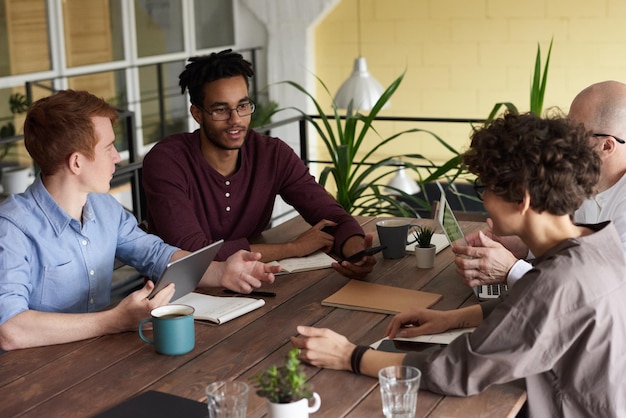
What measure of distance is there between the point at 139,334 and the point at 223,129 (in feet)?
3.33

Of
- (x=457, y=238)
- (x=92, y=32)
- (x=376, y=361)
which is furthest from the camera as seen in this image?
(x=92, y=32)

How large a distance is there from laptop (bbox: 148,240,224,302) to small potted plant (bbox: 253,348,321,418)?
0.54 metres

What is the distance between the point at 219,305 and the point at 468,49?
522 cm

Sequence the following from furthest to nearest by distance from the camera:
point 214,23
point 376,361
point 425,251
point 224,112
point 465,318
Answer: point 214,23, point 224,112, point 425,251, point 465,318, point 376,361

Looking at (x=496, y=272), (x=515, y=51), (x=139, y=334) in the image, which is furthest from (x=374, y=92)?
(x=139, y=334)

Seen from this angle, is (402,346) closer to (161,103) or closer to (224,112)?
(224,112)

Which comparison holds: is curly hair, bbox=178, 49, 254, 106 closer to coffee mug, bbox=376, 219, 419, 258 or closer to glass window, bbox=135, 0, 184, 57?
coffee mug, bbox=376, 219, 419, 258

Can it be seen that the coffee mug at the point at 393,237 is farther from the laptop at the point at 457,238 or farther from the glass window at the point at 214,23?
the glass window at the point at 214,23

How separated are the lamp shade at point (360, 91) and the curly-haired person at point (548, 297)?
3.71 meters

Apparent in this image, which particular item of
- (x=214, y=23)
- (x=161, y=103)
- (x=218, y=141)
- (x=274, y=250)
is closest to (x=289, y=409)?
(x=274, y=250)

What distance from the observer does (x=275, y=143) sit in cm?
306

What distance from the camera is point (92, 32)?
6.41m

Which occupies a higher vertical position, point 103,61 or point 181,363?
point 103,61

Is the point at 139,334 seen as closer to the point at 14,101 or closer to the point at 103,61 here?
the point at 14,101
